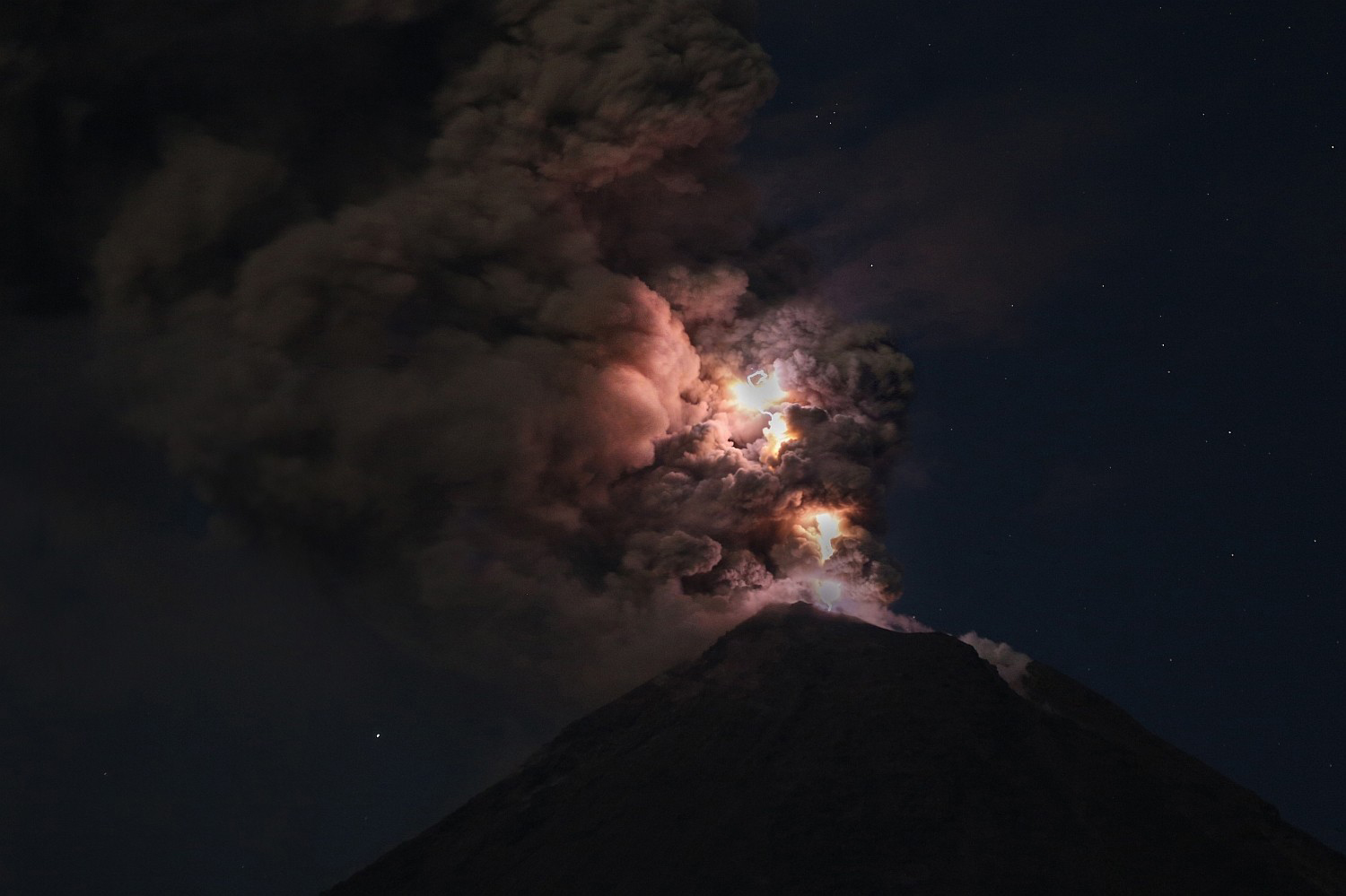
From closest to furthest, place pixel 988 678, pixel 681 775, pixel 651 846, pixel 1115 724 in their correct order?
1. pixel 651 846
2. pixel 681 775
3. pixel 988 678
4. pixel 1115 724

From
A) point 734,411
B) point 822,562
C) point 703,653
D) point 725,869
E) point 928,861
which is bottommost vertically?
point 725,869

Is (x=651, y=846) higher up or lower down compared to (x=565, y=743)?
lower down

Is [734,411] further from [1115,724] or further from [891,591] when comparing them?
[1115,724]

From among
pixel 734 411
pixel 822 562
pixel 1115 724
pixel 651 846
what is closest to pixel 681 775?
pixel 651 846

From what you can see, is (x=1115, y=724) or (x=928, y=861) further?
(x=1115, y=724)

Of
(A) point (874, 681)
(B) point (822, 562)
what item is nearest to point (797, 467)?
(B) point (822, 562)

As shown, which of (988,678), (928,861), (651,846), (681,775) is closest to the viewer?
(928,861)

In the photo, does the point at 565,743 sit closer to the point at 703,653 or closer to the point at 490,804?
the point at 490,804
